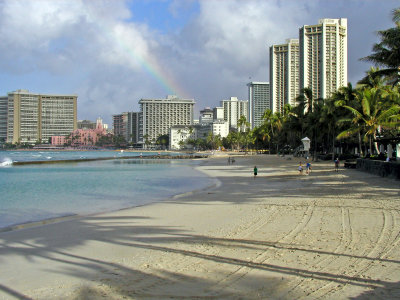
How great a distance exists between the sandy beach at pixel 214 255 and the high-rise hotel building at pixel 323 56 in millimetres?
106447

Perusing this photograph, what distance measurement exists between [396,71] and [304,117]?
37098 millimetres

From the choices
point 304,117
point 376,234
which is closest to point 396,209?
point 376,234

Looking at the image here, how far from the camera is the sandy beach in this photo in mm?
5684

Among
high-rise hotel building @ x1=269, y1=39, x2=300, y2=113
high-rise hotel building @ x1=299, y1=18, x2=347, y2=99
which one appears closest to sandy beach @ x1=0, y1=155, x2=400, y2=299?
high-rise hotel building @ x1=299, y1=18, x2=347, y2=99

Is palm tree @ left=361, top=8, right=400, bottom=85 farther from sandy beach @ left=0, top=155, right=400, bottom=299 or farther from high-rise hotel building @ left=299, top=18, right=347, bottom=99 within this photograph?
high-rise hotel building @ left=299, top=18, right=347, bottom=99

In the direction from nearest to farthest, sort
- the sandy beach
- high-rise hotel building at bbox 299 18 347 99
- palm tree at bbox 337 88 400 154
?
the sandy beach → palm tree at bbox 337 88 400 154 → high-rise hotel building at bbox 299 18 347 99

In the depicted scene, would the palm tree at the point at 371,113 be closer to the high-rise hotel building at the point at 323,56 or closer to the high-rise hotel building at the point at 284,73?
the high-rise hotel building at the point at 323,56

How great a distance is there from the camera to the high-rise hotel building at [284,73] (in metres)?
140

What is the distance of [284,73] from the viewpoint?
143875mm

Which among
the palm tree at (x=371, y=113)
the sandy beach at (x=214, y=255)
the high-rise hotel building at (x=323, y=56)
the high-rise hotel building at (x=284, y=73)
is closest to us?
the sandy beach at (x=214, y=255)

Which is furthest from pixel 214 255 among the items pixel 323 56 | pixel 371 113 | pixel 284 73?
pixel 284 73

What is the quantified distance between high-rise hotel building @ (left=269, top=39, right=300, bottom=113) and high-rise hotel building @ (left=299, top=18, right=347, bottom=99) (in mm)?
23839

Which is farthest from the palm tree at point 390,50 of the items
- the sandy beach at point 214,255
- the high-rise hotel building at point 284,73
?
the high-rise hotel building at point 284,73

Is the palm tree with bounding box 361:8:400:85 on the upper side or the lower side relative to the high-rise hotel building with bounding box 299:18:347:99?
lower
